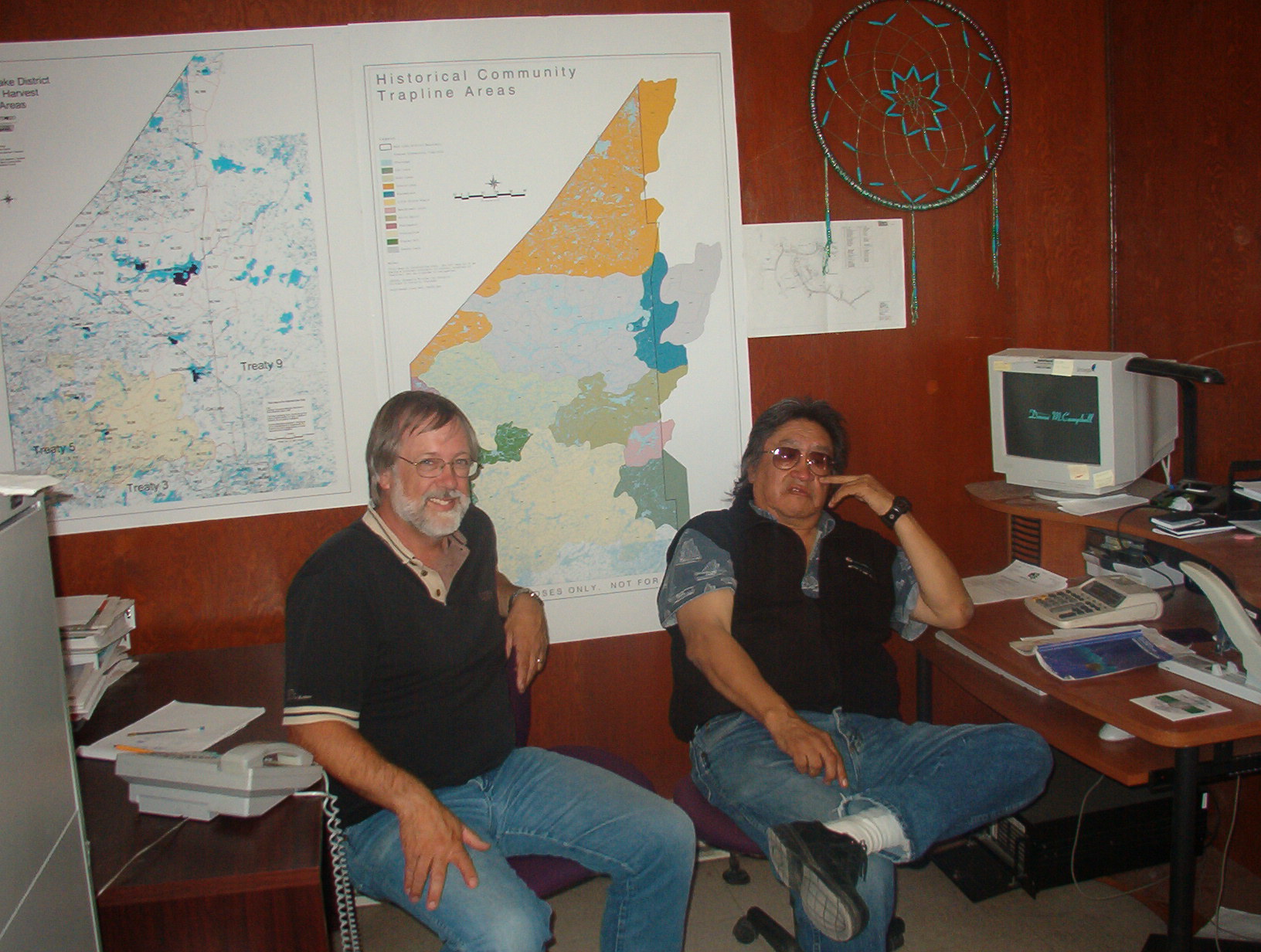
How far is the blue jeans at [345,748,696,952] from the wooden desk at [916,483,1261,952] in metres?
0.86

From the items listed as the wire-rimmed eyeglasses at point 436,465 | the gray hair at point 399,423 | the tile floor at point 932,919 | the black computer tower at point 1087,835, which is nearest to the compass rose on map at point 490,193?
the gray hair at point 399,423

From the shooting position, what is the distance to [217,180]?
7.89 feet

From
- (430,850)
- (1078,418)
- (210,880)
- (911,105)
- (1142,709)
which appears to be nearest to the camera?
(210,880)

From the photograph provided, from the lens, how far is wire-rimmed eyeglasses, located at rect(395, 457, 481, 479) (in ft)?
6.70

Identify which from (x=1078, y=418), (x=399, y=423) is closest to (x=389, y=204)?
(x=399, y=423)

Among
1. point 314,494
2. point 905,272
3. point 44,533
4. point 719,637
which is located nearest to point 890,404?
point 905,272

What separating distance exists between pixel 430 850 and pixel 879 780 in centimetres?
101

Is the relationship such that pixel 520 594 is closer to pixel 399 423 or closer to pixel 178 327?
pixel 399 423

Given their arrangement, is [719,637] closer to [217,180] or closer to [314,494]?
[314,494]

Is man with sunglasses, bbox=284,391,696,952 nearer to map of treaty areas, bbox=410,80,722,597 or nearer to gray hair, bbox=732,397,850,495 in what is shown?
map of treaty areas, bbox=410,80,722,597

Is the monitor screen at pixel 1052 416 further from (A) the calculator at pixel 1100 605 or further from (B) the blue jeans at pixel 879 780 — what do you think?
(B) the blue jeans at pixel 879 780

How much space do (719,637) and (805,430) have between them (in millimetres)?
600

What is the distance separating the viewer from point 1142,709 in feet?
6.05

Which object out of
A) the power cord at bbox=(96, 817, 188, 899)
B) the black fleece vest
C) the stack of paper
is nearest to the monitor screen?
the stack of paper
